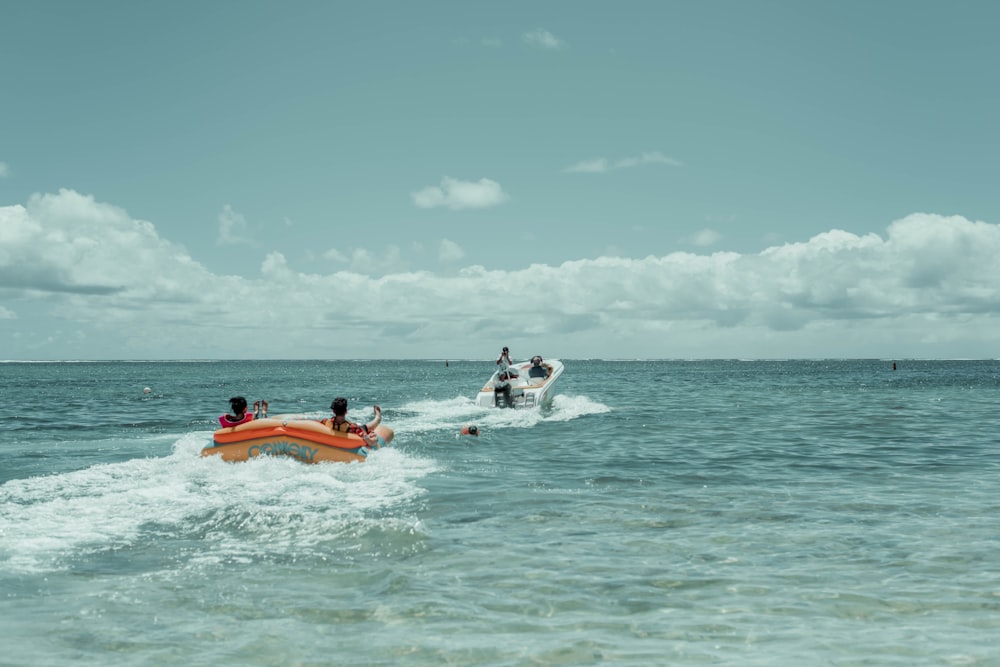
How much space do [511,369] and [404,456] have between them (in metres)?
15.3

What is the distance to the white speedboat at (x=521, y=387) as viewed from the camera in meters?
30.3

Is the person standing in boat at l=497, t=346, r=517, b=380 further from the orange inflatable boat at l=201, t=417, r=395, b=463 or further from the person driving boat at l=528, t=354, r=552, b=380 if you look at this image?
the orange inflatable boat at l=201, t=417, r=395, b=463

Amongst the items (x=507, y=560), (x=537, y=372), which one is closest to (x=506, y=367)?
(x=537, y=372)

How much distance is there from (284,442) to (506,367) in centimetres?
1813

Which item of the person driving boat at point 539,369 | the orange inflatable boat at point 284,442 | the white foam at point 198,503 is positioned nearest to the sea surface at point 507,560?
the white foam at point 198,503

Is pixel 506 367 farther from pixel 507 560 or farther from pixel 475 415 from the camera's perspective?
pixel 507 560

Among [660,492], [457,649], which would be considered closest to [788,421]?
[660,492]

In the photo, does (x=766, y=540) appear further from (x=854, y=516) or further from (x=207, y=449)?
(x=207, y=449)

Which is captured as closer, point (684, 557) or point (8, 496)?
point (684, 557)

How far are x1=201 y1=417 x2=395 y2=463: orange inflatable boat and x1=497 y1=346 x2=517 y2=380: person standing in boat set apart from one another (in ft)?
54.5

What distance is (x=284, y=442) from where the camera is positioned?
1545 cm

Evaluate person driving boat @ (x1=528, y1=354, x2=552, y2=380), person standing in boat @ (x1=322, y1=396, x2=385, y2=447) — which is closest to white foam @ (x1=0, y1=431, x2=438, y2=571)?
person standing in boat @ (x1=322, y1=396, x2=385, y2=447)

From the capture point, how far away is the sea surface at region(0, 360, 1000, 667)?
20.6ft

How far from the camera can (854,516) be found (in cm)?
1106
